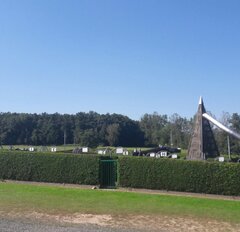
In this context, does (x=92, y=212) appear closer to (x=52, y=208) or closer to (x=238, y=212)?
(x=52, y=208)

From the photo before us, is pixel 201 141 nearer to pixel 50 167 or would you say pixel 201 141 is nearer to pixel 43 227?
pixel 50 167

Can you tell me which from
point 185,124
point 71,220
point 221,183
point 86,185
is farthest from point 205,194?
point 185,124

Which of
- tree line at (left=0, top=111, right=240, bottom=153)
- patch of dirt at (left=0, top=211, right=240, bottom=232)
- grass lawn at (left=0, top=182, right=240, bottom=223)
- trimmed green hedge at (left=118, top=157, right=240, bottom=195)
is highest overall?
tree line at (left=0, top=111, right=240, bottom=153)

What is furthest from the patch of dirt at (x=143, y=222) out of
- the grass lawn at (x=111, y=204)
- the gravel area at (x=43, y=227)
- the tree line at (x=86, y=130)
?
the tree line at (x=86, y=130)

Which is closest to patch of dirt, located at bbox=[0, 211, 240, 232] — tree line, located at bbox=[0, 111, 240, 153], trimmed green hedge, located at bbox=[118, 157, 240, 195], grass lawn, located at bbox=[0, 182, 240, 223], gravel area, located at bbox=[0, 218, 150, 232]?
gravel area, located at bbox=[0, 218, 150, 232]

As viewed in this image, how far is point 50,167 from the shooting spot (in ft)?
77.3

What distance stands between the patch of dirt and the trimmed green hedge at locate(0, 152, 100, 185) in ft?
30.4

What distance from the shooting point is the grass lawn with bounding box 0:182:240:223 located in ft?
46.3

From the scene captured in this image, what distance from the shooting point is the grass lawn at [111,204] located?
46.3 ft

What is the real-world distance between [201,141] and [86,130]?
8232 cm

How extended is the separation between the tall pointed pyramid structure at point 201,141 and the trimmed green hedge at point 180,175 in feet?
60.1

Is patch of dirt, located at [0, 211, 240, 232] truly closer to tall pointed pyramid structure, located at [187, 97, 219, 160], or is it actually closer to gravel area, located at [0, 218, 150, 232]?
gravel area, located at [0, 218, 150, 232]

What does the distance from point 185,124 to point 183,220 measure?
102930 mm


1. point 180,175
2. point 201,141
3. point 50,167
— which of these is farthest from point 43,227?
point 201,141
